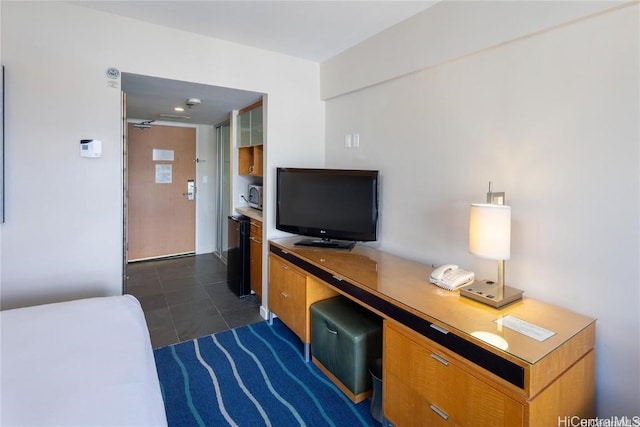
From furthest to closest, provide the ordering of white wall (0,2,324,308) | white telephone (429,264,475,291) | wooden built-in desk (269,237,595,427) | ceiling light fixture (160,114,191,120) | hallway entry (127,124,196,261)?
hallway entry (127,124,196,261)
ceiling light fixture (160,114,191,120)
white wall (0,2,324,308)
white telephone (429,264,475,291)
wooden built-in desk (269,237,595,427)

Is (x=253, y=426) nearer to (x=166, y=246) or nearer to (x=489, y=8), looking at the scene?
(x=489, y=8)

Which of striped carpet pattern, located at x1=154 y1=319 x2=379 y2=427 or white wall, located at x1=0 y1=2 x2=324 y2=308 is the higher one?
white wall, located at x1=0 y1=2 x2=324 y2=308

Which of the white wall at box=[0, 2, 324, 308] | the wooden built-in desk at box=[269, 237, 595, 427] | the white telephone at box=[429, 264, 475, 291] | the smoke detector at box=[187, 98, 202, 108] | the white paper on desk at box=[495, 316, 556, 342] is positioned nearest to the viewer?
the wooden built-in desk at box=[269, 237, 595, 427]

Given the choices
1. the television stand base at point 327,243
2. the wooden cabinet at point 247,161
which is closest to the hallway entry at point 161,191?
the wooden cabinet at point 247,161

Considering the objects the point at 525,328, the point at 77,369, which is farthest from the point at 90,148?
the point at 525,328

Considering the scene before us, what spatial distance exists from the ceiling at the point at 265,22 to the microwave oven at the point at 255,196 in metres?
1.10

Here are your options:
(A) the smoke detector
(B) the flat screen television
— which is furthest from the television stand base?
(A) the smoke detector

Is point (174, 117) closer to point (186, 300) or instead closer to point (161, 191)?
point (161, 191)

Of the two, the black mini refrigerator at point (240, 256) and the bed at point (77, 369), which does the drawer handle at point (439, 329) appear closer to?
the bed at point (77, 369)

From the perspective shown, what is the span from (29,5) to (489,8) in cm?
273

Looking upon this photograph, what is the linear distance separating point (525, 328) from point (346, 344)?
3.39 feet

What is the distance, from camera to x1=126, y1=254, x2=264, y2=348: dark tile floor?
2.98m

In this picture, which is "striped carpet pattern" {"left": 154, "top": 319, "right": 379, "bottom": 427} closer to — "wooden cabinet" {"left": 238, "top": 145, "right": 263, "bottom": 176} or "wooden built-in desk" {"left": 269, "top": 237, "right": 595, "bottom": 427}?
"wooden built-in desk" {"left": 269, "top": 237, "right": 595, "bottom": 427}

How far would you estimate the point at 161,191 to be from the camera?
5.14 metres
